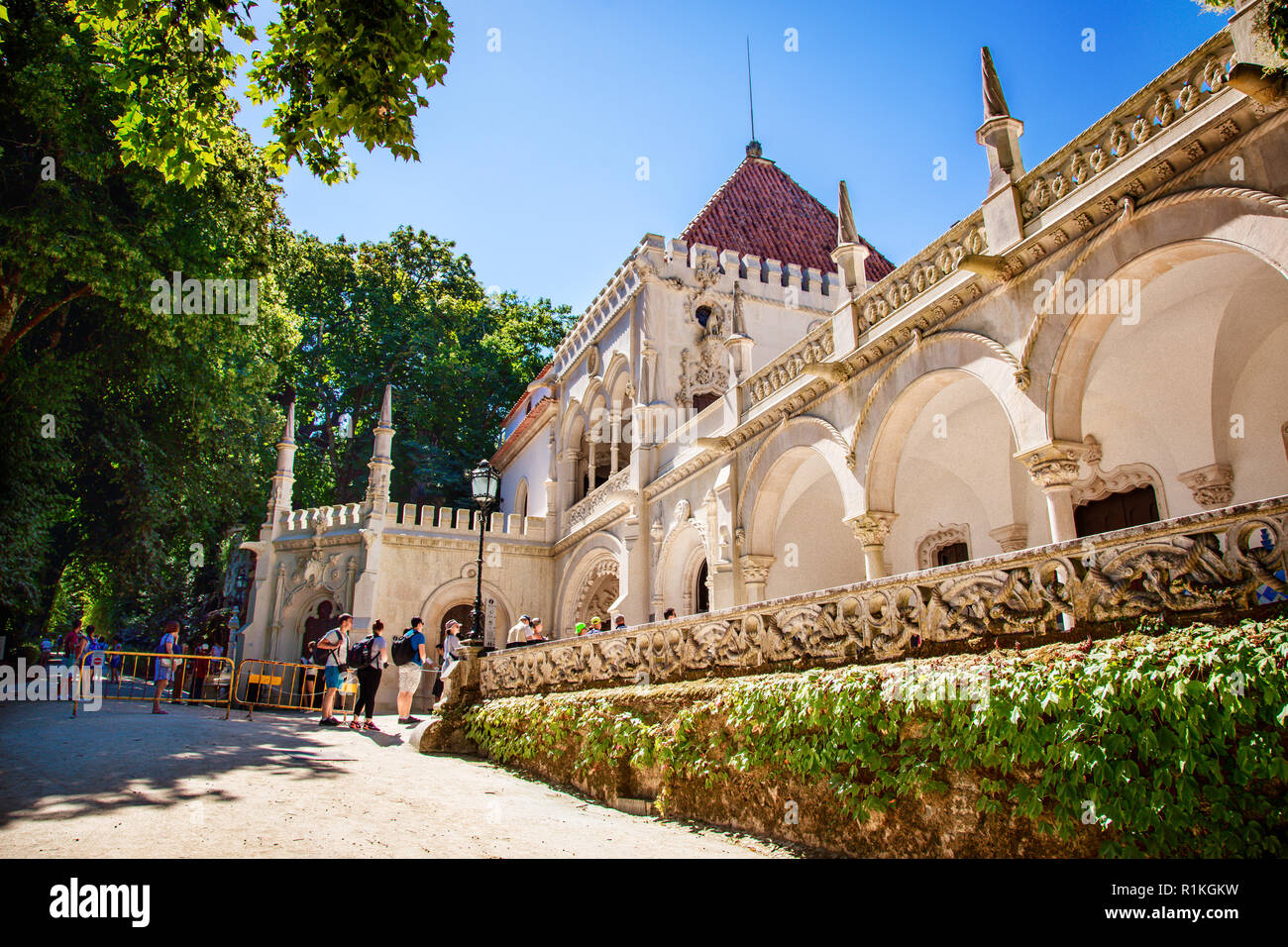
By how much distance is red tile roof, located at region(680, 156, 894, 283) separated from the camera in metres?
22.9

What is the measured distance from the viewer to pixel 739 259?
21203 mm

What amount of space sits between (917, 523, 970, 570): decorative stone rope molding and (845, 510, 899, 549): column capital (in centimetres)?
319

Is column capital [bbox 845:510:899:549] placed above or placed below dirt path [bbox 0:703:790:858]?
above

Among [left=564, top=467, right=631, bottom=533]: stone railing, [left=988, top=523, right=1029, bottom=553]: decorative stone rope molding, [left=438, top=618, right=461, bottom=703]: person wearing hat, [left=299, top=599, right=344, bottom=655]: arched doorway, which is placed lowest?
[left=438, top=618, right=461, bottom=703]: person wearing hat

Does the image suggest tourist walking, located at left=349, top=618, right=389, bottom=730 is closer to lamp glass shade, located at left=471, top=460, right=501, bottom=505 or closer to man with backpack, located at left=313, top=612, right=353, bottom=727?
man with backpack, located at left=313, top=612, right=353, bottom=727

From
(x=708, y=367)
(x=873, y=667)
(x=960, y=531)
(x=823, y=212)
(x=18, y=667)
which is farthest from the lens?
(x=823, y=212)

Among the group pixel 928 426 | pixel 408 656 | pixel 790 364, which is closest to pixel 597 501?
pixel 790 364

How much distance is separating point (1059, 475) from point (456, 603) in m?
18.0

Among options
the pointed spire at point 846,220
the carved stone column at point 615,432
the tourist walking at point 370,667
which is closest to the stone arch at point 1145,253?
the pointed spire at point 846,220

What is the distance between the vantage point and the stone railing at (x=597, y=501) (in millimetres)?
20159

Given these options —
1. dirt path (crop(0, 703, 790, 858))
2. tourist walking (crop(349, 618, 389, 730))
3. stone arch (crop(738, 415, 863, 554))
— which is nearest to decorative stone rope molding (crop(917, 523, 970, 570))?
stone arch (crop(738, 415, 863, 554))
